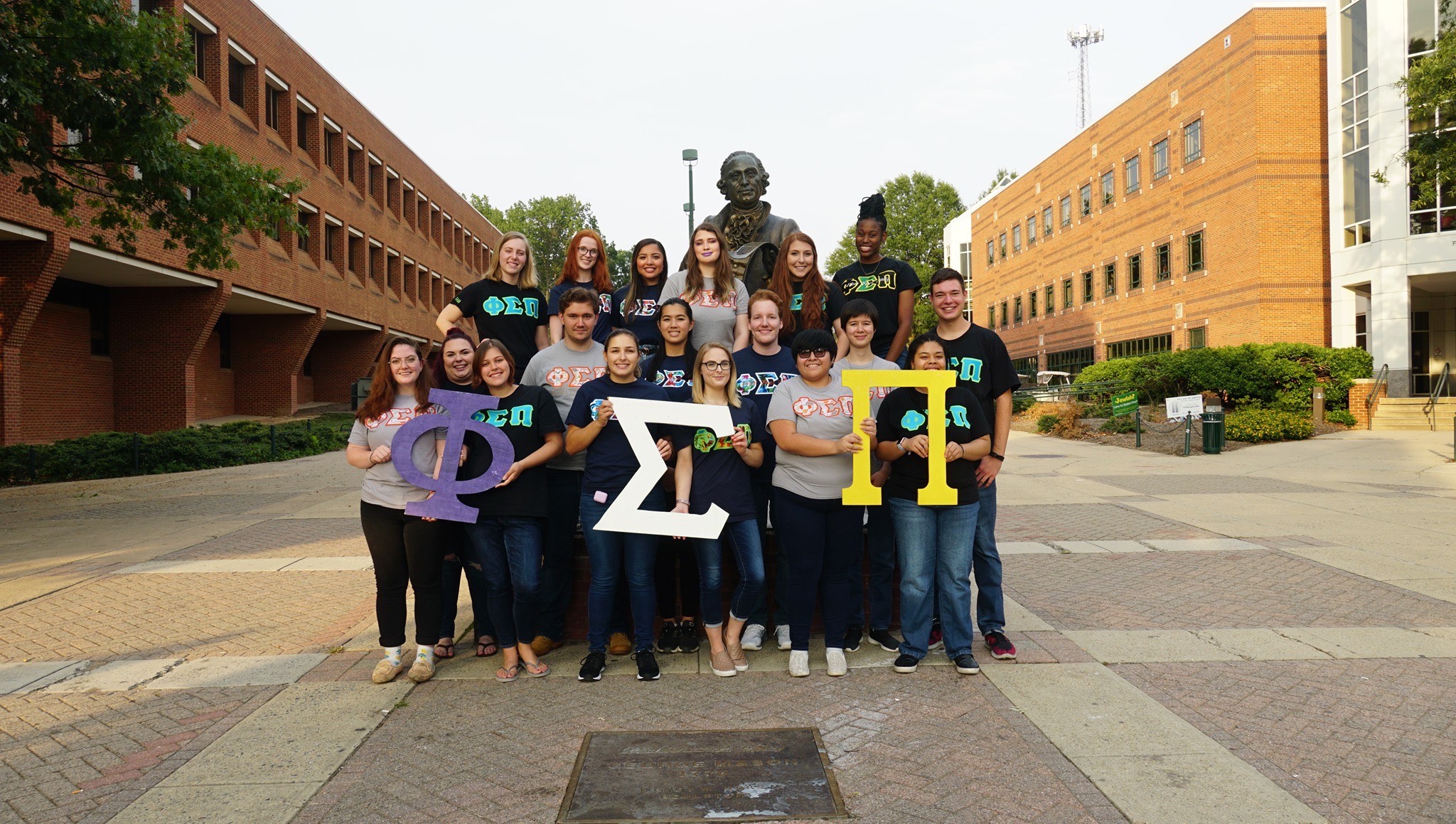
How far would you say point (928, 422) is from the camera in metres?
4.70

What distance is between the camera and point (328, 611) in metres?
6.36

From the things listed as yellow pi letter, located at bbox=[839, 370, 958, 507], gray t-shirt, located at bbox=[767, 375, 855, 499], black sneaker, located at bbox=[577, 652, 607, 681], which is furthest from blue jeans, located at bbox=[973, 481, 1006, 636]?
black sneaker, located at bbox=[577, 652, 607, 681]

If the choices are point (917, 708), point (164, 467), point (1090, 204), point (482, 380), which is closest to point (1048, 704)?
point (917, 708)

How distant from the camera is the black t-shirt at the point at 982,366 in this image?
498 cm

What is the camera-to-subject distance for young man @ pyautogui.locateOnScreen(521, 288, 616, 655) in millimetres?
5051

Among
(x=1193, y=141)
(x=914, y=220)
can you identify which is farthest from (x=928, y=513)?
(x=914, y=220)

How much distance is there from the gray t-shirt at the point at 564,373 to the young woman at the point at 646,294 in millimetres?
545

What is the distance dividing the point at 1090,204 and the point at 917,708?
4031 centimetres

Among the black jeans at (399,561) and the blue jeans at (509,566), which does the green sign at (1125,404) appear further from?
the black jeans at (399,561)

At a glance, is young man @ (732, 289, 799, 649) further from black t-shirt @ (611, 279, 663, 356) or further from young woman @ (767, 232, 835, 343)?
black t-shirt @ (611, 279, 663, 356)

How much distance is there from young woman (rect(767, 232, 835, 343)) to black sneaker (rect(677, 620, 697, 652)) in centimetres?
186

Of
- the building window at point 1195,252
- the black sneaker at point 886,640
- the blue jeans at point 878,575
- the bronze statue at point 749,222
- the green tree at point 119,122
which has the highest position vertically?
the building window at point 1195,252

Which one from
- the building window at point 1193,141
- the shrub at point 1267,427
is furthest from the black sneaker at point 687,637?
the building window at point 1193,141

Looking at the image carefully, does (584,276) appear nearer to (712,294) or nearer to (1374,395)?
(712,294)
